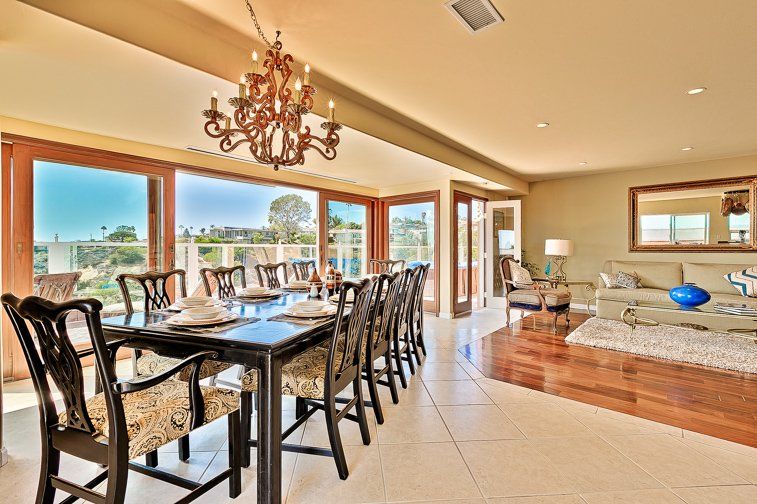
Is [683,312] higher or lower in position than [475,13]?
lower

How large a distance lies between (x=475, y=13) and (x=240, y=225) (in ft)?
16.9

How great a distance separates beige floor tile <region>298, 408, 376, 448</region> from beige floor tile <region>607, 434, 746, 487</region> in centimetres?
153

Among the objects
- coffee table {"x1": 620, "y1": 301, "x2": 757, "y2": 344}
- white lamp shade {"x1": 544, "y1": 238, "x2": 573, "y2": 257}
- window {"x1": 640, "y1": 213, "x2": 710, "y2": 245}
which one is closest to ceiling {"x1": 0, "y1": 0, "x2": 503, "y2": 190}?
coffee table {"x1": 620, "y1": 301, "x2": 757, "y2": 344}

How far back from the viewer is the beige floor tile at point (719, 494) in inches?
65.1

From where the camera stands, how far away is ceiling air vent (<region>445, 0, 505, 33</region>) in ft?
6.36

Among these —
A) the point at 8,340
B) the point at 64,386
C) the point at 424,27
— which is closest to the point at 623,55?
the point at 424,27

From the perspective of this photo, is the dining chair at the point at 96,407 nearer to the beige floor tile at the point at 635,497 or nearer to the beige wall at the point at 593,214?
the beige floor tile at the point at 635,497

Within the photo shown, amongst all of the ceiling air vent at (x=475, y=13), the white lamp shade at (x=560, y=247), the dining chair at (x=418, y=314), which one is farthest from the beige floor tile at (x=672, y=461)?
the white lamp shade at (x=560, y=247)

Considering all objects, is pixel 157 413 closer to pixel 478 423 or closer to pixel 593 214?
pixel 478 423

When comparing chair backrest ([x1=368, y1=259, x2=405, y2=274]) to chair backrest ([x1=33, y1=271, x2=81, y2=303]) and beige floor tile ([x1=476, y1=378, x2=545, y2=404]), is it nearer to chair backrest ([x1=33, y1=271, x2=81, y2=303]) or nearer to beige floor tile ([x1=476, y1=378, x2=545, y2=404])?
beige floor tile ([x1=476, y1=378, x2=545, y2=404])

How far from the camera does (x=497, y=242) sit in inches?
267

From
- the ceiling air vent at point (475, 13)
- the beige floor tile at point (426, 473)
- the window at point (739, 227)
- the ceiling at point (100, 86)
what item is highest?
the ceiling air vent at point (475, 13)

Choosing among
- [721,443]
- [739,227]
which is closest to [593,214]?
[739,227]

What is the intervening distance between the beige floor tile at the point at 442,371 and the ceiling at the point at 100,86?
92.4 inches
